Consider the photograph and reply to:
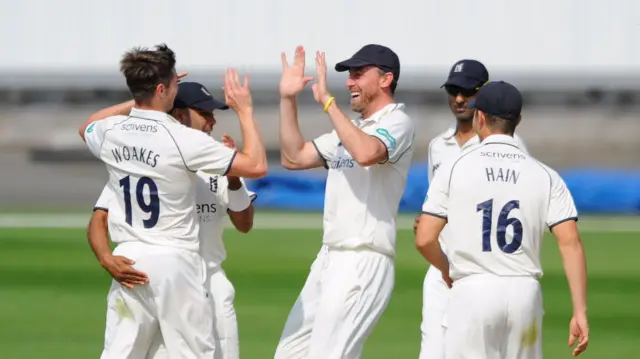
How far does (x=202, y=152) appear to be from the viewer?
602cm

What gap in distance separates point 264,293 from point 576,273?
632 centimetres

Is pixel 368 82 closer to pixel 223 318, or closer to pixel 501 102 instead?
pixel 501 102

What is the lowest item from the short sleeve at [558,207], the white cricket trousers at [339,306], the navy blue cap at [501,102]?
the white cricket trousers at [339,306]

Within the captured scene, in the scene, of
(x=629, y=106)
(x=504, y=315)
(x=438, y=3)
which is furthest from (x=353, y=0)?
(x=504, y=315)

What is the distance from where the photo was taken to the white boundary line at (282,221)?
16859mm

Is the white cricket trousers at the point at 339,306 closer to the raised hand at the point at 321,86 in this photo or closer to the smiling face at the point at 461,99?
the raised hand at the point at 321,86

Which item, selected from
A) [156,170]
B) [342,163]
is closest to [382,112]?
[342,163]

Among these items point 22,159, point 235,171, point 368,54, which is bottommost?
point 22,159

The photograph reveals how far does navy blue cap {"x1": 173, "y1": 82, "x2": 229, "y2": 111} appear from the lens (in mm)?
6664

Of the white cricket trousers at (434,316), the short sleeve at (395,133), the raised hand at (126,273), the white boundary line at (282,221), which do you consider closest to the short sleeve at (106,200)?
the raised hand at (126,273)

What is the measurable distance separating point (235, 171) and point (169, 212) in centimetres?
40

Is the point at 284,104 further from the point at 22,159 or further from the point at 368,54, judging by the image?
the point at 22,159

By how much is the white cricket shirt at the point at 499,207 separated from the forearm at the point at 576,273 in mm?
141

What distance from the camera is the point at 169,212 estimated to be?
6090 mm
